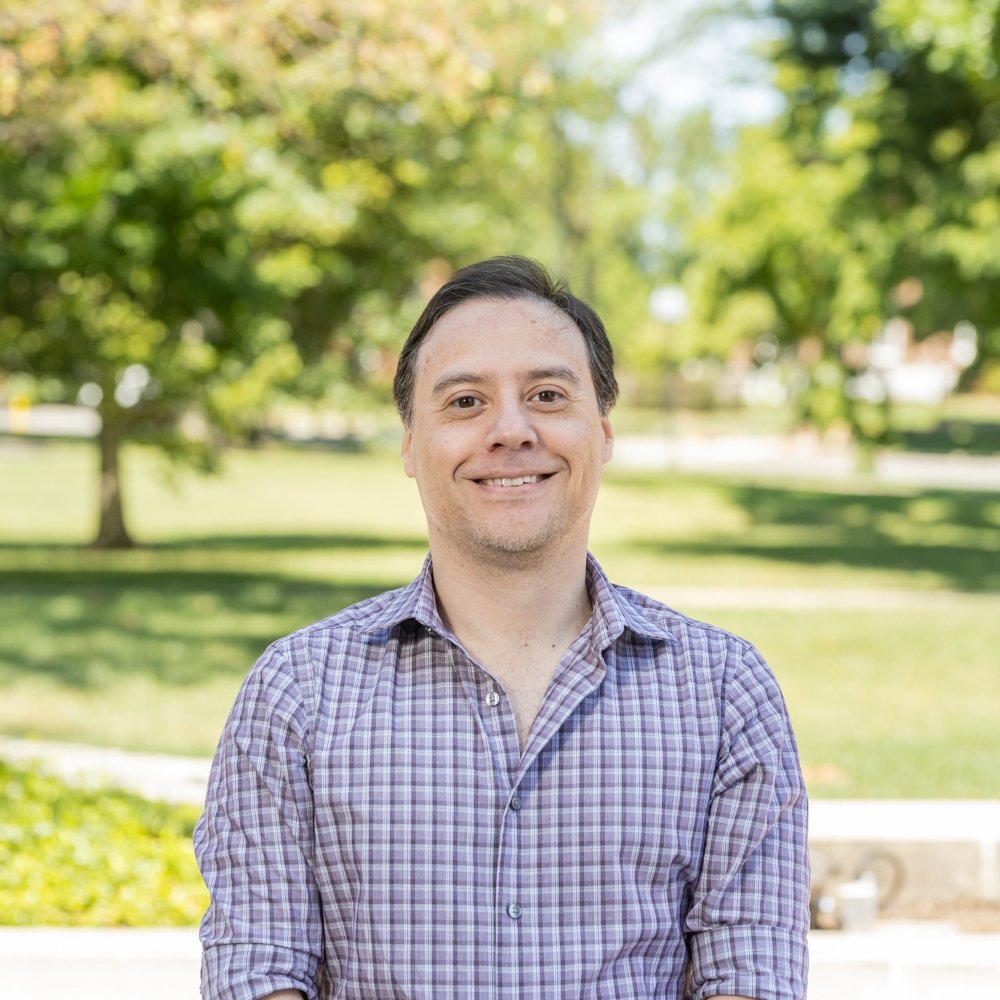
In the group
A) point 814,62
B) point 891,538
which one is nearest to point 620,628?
point 814,62

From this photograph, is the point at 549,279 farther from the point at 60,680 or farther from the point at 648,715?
the point at 60,680

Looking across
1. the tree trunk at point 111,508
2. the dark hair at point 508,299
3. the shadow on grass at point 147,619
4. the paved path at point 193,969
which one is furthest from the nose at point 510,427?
the tree trunk at point 111,508

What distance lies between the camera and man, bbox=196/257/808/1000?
209cm

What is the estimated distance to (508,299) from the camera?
7.42 feet

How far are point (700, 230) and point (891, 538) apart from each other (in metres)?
5.12

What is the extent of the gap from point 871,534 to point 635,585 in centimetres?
822

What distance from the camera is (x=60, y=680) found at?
10.7 m

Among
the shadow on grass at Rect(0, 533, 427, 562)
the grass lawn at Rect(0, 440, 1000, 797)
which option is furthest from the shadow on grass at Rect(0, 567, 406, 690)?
the shadow on grass at Rect(0, 533, 427, 562)

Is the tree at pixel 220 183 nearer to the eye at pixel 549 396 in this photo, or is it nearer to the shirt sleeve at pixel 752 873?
the eye at pixel 549 396

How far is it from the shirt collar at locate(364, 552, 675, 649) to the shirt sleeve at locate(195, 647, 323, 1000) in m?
0.18

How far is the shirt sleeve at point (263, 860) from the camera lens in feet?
6.85

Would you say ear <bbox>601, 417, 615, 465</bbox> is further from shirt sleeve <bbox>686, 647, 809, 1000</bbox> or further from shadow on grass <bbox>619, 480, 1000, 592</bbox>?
shadow on grass <bbox>619, 480, 1000, 592</bbox>

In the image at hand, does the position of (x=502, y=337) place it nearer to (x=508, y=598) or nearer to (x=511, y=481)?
(x=511, y=481)

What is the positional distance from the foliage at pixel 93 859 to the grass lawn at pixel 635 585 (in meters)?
2.41
